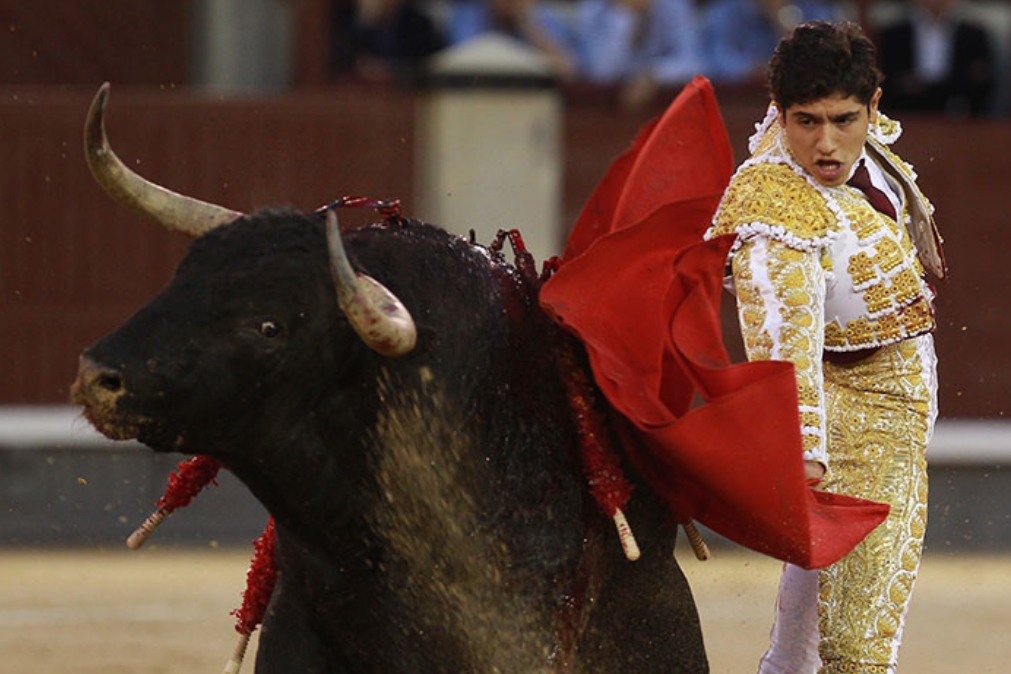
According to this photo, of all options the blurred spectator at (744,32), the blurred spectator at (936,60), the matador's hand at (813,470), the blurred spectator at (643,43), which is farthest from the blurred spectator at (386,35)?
the matador's hand at (813,470)

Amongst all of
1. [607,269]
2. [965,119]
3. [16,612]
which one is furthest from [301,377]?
[965,119]

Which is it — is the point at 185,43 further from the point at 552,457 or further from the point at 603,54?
the point at 552,457

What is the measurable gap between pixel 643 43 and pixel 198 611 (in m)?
3.21

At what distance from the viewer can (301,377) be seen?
3223 millimetres

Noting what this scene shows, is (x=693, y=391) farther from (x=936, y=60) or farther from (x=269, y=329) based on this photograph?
(x=936, y=60)

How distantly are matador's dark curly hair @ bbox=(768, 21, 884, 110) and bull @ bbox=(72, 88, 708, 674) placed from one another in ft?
1.67

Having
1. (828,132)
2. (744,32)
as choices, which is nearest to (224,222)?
(828,132)

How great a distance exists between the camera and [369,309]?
313cm

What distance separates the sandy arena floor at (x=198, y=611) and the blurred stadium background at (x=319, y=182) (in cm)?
17

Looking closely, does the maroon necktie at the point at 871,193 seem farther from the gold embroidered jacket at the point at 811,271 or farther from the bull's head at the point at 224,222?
the bull's head at the point at 224,222

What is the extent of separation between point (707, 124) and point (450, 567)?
104cm

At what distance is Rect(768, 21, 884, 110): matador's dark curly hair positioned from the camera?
3441 mm

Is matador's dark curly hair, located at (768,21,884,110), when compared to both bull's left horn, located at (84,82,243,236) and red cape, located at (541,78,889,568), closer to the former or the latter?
red cape, located at (541,78,889,568)

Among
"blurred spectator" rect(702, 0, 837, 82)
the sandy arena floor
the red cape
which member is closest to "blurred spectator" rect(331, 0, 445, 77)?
"blurred spectator" rect(702, 0, 837, 82)
